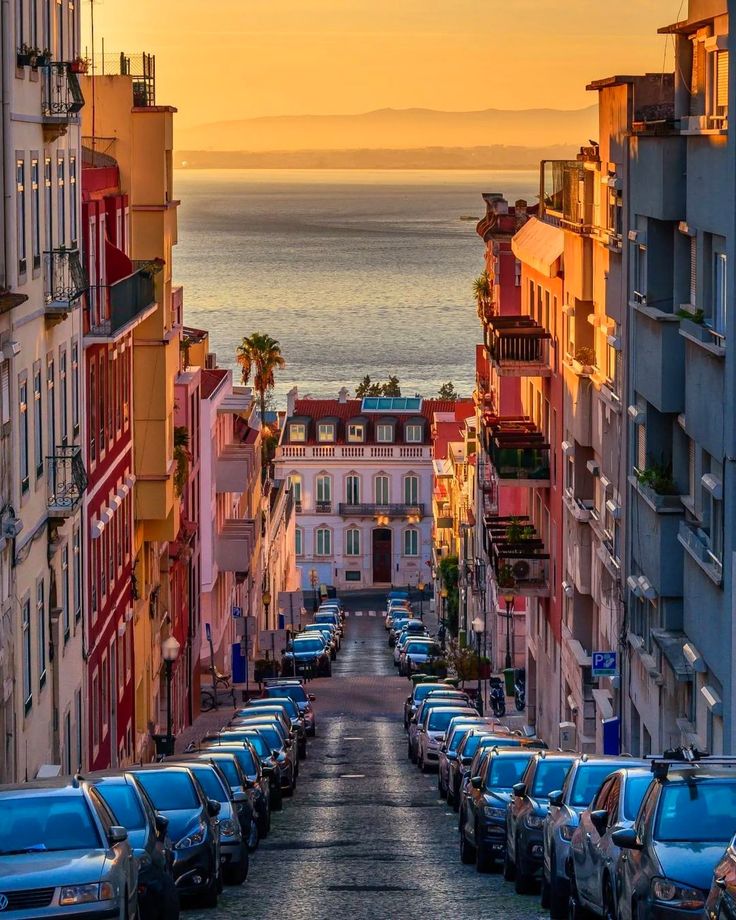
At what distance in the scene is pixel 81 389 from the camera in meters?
39.8

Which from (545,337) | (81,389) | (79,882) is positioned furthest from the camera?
(545,337)

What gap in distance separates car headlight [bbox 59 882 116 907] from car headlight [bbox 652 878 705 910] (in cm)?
424

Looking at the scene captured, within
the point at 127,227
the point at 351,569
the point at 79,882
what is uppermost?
the point at 127,227

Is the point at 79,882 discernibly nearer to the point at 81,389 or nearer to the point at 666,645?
the point at 666,645

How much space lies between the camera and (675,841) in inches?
656

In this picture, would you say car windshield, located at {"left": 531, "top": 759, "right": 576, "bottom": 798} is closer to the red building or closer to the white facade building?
the red building

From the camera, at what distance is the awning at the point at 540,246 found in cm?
5147

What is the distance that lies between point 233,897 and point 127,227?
91.8 ft

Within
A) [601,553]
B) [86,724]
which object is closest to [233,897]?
[86,724]

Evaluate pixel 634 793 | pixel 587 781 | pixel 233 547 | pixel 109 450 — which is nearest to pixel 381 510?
pixel 233 547

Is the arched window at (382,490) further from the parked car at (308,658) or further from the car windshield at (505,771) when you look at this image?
the car windshield at (505,771)

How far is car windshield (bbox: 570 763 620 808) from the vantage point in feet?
72.7

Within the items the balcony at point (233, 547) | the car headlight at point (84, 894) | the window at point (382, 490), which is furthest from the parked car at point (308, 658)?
the car headlight at point (84, 894)

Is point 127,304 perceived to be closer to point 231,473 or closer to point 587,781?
point 587,781
